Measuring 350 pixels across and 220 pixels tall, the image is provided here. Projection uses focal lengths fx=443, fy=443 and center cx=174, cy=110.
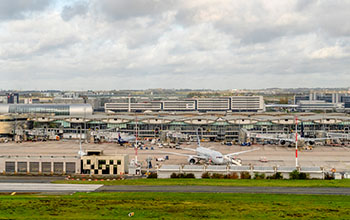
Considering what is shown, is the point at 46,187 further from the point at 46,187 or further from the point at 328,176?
the point at 328,176

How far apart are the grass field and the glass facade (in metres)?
113

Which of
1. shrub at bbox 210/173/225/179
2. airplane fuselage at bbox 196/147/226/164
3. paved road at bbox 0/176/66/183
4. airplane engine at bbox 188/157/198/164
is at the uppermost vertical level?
airplane fuselage at bbox 196/147/226/164

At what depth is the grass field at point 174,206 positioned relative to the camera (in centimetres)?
3838

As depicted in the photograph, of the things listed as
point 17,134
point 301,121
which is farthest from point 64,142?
point 301,121

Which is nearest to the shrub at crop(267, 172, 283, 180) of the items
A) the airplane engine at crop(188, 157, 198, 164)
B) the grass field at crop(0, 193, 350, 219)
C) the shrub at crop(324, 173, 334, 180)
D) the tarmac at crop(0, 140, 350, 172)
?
the shrub at crop(324, 173, 334, 180)

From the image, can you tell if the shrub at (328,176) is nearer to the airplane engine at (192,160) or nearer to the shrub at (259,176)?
the shrub at (259,176)

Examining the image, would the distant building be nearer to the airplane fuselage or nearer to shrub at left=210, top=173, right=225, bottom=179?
the airplane fuselage

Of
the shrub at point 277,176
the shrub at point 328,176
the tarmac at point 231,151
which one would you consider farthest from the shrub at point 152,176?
the shrub at point 328,176

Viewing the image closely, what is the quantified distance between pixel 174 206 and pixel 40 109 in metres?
128

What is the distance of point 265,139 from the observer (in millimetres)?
111625

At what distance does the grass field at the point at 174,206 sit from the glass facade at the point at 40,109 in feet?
369

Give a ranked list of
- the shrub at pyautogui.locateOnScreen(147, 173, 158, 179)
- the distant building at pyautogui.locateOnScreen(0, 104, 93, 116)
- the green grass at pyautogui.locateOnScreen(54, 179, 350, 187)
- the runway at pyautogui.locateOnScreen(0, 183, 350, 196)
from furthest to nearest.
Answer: the distant building at pyautogui.locateOnScreen(0, 104, 93, 116) → the shrub at pyautogui.locateOnScreen(147, 173, 158, 179) → the green grass at pyautogui.locateOnScreen(54, 179, 350, 187) → the runway at pyautogui.locateOnScreen(0, 183, 350, 196)

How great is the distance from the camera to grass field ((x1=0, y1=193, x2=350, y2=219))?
3838 centimetres

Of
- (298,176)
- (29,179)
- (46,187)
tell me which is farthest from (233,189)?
(29,179)
